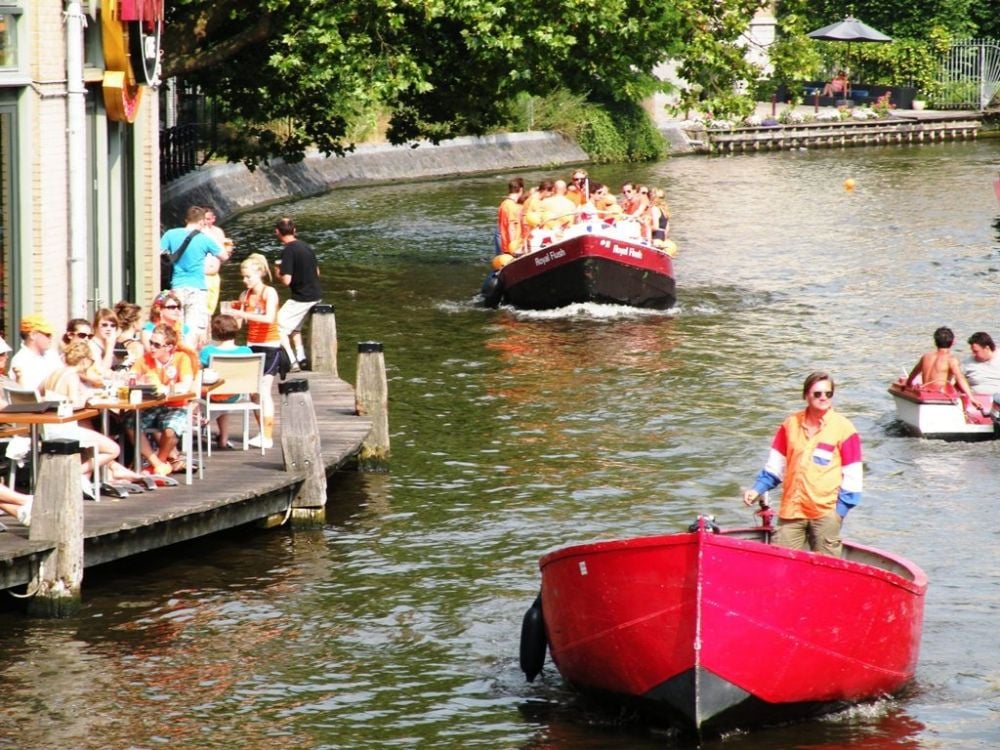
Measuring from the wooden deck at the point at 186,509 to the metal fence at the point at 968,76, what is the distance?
66948 millimetres

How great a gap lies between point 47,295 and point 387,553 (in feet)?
13.6

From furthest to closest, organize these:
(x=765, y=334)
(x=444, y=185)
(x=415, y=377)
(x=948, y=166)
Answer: (x=948, y=166)
(x=444, y=185)
(x=765, y=334)
(x=415, y=377)

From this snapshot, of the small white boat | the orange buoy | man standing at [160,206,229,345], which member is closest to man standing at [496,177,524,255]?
the orange buoy

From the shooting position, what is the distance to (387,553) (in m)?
16.2

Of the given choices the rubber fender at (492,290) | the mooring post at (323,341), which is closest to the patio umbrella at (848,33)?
the rubber fender at (492,290)

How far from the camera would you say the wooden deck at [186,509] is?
13742 mm

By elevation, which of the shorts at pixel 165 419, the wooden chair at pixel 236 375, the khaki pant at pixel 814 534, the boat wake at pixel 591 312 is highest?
the wooden chair at pixel 236 375

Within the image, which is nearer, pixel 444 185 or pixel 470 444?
pixel 470 444

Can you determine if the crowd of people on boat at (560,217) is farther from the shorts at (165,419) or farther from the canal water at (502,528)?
the shorts at (165,419)

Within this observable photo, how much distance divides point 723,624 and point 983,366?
10.9 m

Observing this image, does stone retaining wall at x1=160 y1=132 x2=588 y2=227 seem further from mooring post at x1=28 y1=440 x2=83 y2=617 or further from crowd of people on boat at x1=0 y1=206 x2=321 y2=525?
mooring post at x1=28 y1=440 x2=83 y2=617

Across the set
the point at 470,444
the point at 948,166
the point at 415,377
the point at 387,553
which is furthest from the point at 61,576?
the point at 948,166

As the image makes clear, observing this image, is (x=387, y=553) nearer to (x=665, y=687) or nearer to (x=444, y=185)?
(x=665, y=687)

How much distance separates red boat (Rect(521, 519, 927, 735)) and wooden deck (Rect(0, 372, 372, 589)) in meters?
3.66
